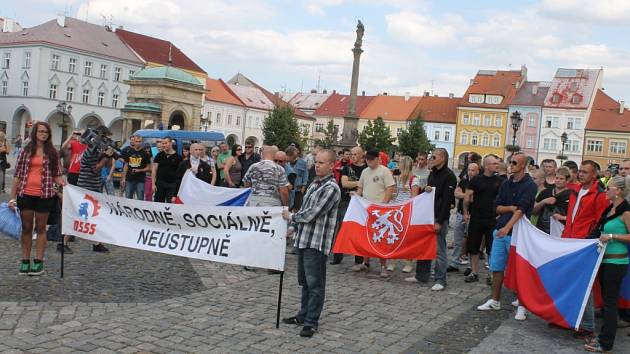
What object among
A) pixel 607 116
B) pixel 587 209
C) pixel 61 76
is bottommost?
pixel 587 209

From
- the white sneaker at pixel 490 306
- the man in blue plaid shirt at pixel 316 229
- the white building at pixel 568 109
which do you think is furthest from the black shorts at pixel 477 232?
the white building at pixel 568 109

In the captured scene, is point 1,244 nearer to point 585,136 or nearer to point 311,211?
point 311,211

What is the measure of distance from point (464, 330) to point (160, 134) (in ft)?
67.7

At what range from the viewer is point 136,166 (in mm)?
13180

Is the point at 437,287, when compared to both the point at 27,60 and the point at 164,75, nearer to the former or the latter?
the point at 164,75

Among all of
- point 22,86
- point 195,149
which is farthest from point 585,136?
point 195,149

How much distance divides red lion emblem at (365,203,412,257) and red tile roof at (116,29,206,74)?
74.9 metres

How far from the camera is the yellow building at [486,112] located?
8919 cm

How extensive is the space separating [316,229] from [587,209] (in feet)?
10.7

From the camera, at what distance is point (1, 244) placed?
35.1ft

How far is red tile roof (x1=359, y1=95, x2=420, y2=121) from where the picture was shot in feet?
325

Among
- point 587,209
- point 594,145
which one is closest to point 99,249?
point 587,209

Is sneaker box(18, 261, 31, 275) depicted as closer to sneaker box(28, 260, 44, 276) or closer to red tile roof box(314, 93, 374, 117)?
sneaker box(28, 260, 44, 276)

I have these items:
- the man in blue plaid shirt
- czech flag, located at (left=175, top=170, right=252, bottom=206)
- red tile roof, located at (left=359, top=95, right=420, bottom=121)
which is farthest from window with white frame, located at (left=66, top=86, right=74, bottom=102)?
the man in blue plaid shirt
